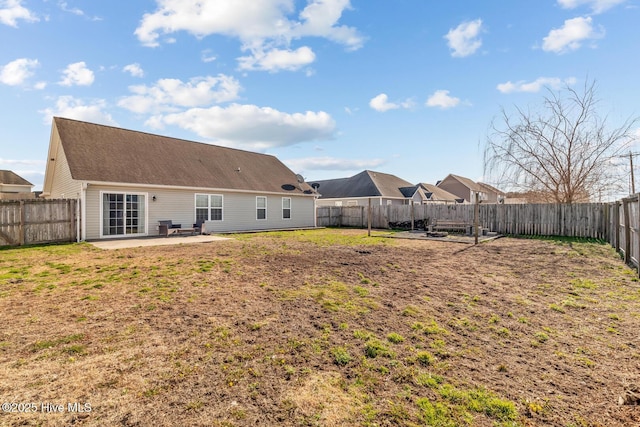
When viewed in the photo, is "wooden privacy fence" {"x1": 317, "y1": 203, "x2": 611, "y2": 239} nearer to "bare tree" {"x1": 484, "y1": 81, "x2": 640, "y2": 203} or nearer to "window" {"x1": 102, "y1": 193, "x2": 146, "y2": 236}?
"bare tree" {"x1": 484, "y1": 81, "x2": 640, "y2": 203}

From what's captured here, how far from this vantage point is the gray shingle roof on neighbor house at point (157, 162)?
1383cm

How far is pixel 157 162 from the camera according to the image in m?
16.3

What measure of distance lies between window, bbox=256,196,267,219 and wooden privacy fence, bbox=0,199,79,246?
9.08 m

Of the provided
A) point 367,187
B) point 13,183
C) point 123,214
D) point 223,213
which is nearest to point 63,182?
point 123,214

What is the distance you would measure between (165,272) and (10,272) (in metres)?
3.45

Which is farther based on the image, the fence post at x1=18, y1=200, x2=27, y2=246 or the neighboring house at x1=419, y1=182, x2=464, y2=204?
the neighboring house at x1=419, y1=182, x2=464, y2=204

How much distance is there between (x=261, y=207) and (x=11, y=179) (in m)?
36.0

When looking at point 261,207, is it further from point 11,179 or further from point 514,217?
point 11,179

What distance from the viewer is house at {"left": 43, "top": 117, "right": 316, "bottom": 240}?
529 inches

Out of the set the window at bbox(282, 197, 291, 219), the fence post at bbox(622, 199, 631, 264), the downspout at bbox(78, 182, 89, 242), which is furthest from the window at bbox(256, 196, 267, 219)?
the fence post at bbox(622, 199, 631, 264)

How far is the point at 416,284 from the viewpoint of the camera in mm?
6199

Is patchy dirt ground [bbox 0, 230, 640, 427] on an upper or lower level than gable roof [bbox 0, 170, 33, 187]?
lower

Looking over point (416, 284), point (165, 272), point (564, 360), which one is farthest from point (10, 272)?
point (564, 360)

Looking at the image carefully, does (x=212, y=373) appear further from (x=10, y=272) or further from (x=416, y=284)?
(x=10, y=272)
